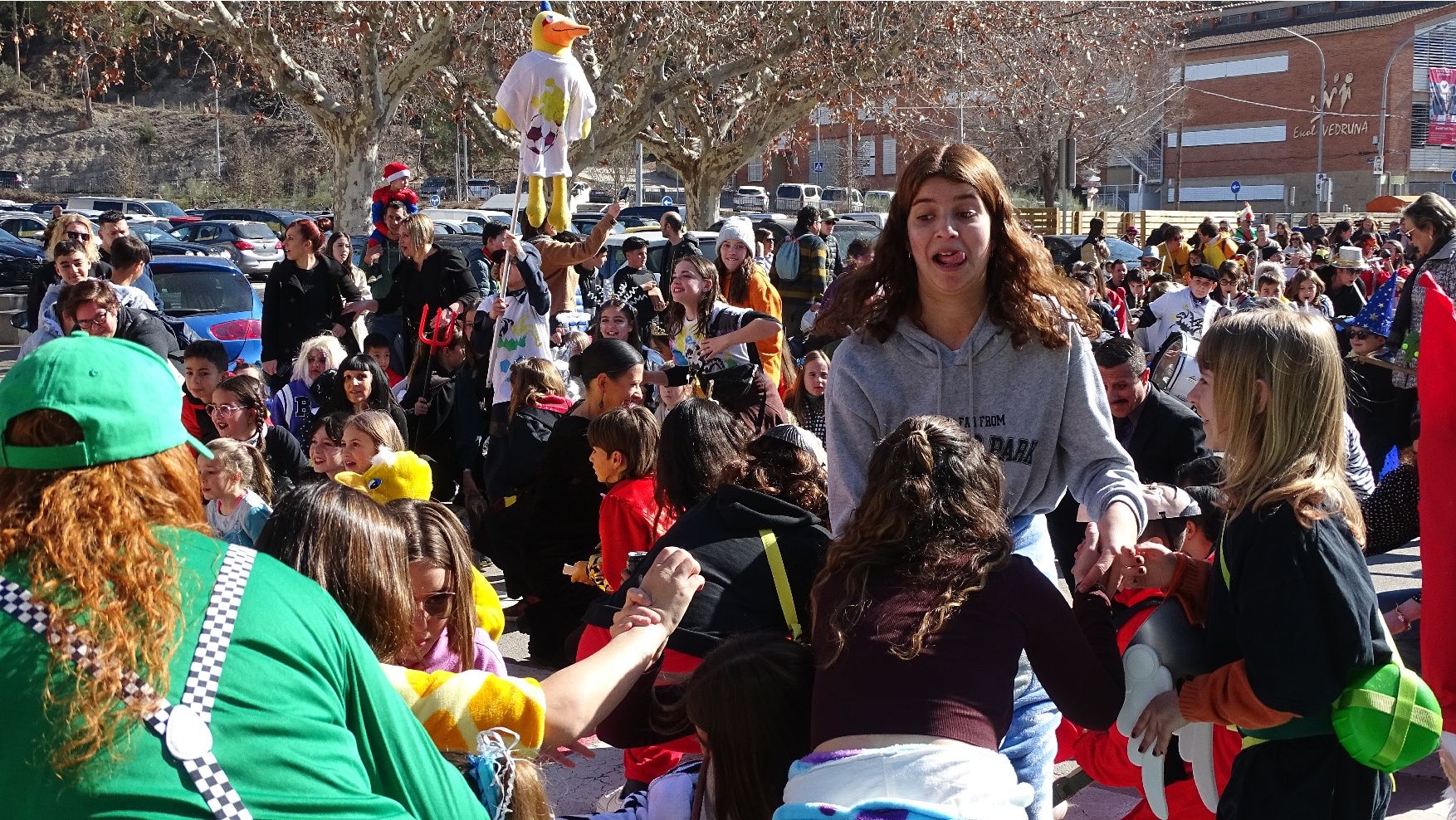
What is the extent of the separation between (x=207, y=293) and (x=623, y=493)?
41.1ft

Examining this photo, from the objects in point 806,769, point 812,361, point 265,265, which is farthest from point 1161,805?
point 265,265

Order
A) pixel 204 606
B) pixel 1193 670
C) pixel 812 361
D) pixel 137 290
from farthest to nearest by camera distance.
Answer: pixel 137 290, pixel 812 361, pixel 1193 670, pixel 204 606

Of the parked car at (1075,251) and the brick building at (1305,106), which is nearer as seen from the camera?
the parked car at (1075,251)

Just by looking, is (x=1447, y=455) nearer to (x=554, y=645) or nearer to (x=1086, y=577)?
(x=1086, y=577)

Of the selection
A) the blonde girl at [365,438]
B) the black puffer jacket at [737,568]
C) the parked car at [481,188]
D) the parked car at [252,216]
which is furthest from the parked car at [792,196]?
the black puffer jacket at [737,568]

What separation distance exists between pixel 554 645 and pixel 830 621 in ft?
10.4

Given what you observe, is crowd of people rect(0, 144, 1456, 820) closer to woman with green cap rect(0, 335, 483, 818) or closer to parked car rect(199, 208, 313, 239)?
woman with green cap rect(0, 335, 483, 818)

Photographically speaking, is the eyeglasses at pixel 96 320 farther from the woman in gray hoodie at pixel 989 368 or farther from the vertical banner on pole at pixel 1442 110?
the vertical banner on pole at pixel 1442 110

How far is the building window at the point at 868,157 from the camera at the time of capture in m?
57.3

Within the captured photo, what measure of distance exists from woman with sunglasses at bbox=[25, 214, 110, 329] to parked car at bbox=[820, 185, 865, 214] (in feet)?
114

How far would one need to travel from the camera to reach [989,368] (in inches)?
112

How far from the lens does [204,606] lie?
1.64 meters

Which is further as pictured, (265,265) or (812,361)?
(265,265)

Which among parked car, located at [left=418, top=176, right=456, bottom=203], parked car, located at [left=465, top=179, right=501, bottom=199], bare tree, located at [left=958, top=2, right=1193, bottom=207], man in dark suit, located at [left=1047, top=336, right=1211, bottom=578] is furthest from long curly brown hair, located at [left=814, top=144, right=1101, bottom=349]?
parked car, located at [left=418, top=176, right=456, bottom=203]
